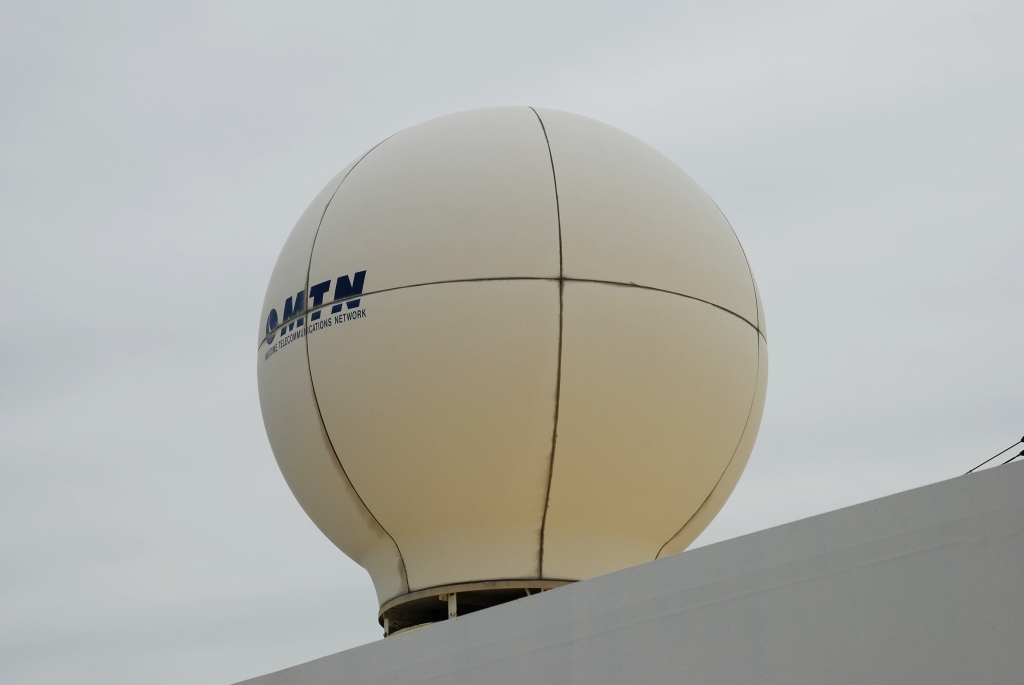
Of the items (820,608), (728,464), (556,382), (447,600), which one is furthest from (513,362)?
(820,608)

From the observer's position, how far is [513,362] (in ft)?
27.3

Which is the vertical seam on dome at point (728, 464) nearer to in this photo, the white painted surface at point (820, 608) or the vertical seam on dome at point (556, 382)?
the vertical seam on dome at point (556, 382)

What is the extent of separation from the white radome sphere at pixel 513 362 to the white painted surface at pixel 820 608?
192 cm

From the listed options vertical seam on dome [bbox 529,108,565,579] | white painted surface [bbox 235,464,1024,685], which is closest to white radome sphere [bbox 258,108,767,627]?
vertical seam on dome [bbox 529,108,565,579]

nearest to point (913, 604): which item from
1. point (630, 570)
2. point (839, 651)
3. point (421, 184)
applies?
point (839, 651)

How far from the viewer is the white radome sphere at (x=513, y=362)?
8375 millimetres

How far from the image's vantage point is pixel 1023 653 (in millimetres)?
4656

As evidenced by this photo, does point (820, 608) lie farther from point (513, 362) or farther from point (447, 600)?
point (447, 600)

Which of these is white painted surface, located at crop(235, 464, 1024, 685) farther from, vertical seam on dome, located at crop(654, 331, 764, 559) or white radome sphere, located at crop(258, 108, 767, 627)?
vertical seam on dome, located at crop(654, 331, 764, 559)

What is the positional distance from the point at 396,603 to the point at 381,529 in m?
0.57

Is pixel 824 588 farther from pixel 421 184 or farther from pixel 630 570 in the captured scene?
pixel 421 184

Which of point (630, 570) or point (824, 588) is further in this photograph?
point (630, 570)

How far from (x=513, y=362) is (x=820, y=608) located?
349 cm

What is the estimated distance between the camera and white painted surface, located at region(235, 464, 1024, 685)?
15.8ft
